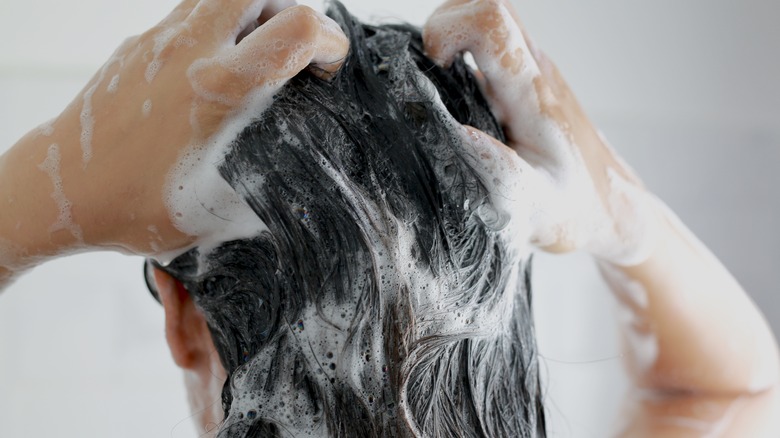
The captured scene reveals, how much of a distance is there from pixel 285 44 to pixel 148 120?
0.49ft

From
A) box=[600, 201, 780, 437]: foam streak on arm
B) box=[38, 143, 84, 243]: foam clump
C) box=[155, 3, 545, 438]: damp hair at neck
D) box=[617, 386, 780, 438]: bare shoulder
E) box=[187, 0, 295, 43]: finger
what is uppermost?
box=[187, 0, 295, 43]: finger

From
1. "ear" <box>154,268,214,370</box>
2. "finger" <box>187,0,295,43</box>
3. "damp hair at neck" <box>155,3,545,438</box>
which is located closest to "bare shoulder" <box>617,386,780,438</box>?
Answer: "damp hair at neck" <box>155,3,545,438</box>

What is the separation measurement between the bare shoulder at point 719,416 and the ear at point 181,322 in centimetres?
70

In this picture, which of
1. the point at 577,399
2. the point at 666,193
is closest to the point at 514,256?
the point at 577,399

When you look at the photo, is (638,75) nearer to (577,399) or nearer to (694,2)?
(694,2)

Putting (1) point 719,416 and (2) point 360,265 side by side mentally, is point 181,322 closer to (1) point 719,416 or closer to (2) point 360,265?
(2) point 360,265

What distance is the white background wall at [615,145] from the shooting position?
4.30 ft

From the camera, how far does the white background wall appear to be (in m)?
1.31

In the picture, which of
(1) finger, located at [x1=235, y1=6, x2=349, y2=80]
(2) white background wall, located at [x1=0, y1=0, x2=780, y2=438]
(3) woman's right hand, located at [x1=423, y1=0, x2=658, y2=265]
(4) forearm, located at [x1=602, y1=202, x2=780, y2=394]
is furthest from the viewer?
(2) white background wall, located at [x1=0, y1=0, x2=780, y2=438]

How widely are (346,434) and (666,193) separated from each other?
1662mm

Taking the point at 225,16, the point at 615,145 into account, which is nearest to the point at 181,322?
the point at 225,16

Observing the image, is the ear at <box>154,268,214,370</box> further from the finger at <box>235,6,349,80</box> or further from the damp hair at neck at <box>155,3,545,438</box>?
the finger at <box>235,6,349,80</box>

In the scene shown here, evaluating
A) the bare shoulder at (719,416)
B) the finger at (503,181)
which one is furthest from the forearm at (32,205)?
the bare shoulder at (719,416)

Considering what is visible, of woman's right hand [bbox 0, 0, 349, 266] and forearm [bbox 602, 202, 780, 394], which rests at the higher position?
woman's right hand [bbox 0, 0, 349, 266]
